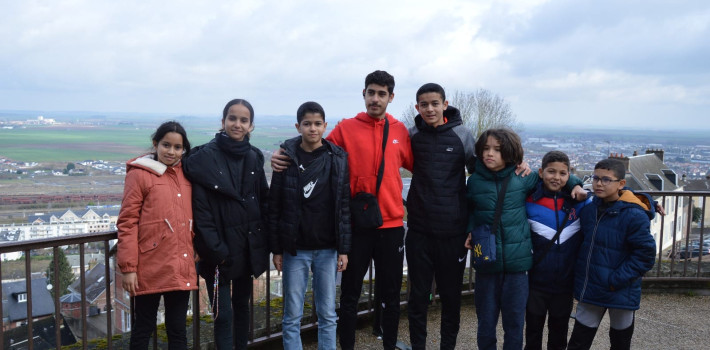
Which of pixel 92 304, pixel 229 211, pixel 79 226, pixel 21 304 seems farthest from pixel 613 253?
pixel 79 226

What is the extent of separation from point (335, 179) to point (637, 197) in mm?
2077

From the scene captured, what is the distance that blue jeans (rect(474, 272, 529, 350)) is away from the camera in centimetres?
321

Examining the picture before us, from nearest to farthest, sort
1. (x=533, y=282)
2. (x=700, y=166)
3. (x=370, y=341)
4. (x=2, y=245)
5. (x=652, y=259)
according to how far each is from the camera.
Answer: (x=2, y=245)
(x=652, y=259)
(x=533, y=282)
(x=370, y=341)
(x=700, y=166)

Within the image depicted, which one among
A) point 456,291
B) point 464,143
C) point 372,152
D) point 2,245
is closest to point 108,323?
point 2,245

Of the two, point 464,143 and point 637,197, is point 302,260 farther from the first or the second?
point 637,197

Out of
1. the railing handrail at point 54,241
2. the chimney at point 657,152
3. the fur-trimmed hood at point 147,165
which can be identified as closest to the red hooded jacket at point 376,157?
the fur-trimmed hood at point 147,165

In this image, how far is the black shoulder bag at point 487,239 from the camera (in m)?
3.10

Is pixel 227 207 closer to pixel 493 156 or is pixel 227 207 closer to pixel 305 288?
pixel 305 288

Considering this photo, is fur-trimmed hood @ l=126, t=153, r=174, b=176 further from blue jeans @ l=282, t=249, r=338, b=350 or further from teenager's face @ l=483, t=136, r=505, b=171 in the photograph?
teenager's face @ l=483, t=136, r=505, b=171

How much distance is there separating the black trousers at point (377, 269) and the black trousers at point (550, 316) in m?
0.99

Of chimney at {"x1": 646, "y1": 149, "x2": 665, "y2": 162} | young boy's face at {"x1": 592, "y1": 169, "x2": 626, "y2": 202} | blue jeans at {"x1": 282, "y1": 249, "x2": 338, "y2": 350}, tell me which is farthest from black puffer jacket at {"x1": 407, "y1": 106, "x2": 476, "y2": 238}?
chimney at {"x1": 646, "y1": 149, "x2": 665, "y2": 162}

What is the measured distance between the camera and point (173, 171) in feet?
9.55

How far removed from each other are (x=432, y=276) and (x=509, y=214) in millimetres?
761

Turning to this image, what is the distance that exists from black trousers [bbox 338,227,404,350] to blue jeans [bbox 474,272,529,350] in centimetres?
62
